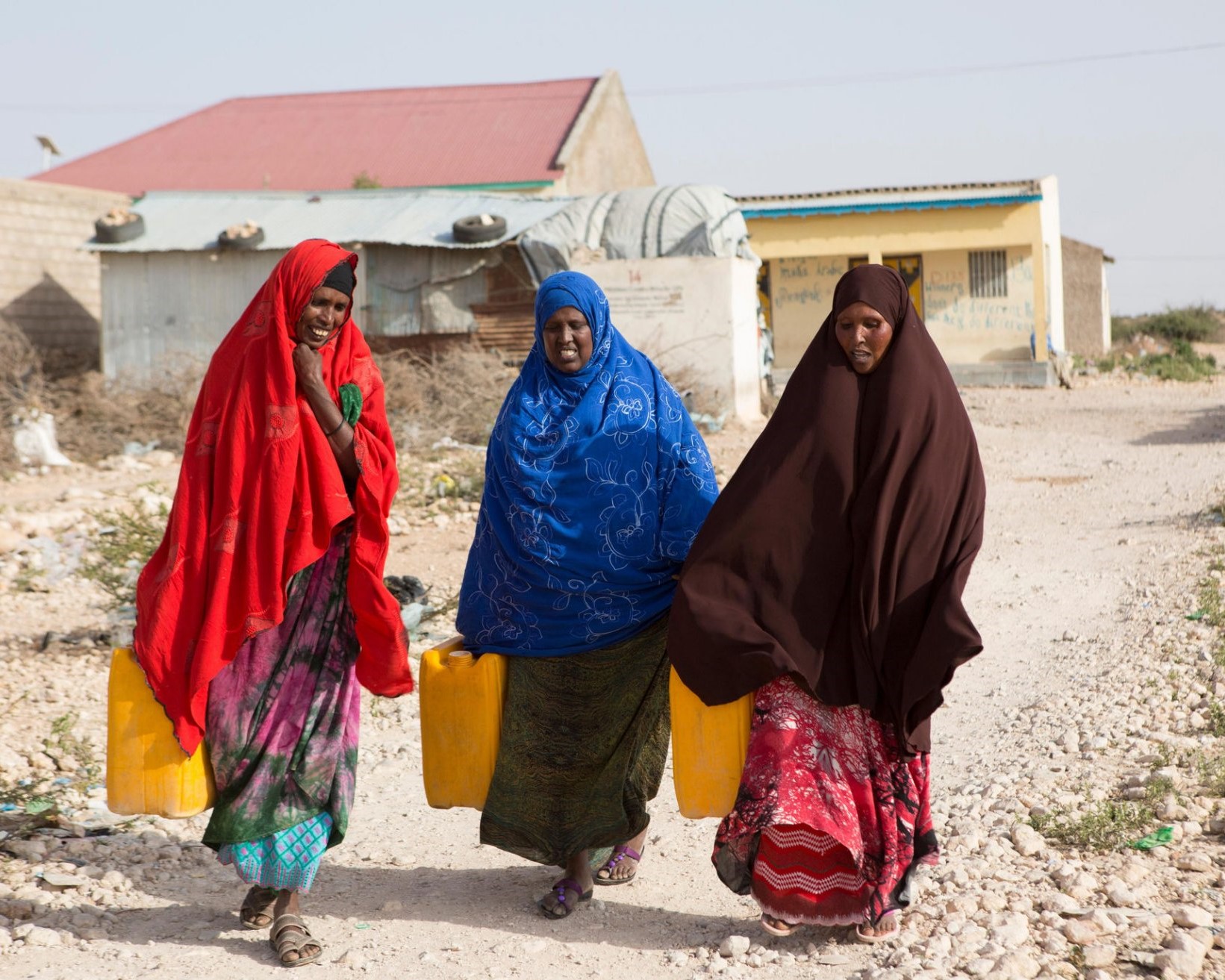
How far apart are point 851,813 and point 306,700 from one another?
1.28m

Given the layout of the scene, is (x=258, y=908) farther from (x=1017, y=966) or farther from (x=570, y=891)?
(x=1017, y=966)

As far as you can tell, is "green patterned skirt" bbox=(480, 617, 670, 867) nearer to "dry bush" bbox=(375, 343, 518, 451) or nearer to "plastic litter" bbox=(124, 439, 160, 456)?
"dry bush" bbox=(375, 343, 518, 451)

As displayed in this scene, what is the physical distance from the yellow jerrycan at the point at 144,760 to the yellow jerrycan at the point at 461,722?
1.80ft

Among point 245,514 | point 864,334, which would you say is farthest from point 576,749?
point 864,334

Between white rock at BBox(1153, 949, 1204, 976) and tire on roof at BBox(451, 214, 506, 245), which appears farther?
tire on roof at BBox(451, 214, 506, 245)

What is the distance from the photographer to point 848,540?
8.99 feet

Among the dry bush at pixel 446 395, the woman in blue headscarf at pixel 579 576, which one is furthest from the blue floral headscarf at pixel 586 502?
the dry bush at pixel 446 395

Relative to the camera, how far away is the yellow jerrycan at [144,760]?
9.44 ft

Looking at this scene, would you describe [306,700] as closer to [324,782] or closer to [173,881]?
[324,782]

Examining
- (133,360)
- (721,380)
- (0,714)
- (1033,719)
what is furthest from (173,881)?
(133,360)

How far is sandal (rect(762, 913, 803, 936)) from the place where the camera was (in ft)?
9.06

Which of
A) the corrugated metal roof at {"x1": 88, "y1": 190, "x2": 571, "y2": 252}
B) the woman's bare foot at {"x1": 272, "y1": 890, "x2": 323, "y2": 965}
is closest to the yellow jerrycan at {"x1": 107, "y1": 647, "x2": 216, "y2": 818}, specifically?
the woman's bare foot at {"x1": 272, "y1": 890, "x2": 323, "y2": 965}

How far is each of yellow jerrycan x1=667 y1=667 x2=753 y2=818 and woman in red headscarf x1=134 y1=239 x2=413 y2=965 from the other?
2.29 ft

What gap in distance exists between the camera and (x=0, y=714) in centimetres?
488
